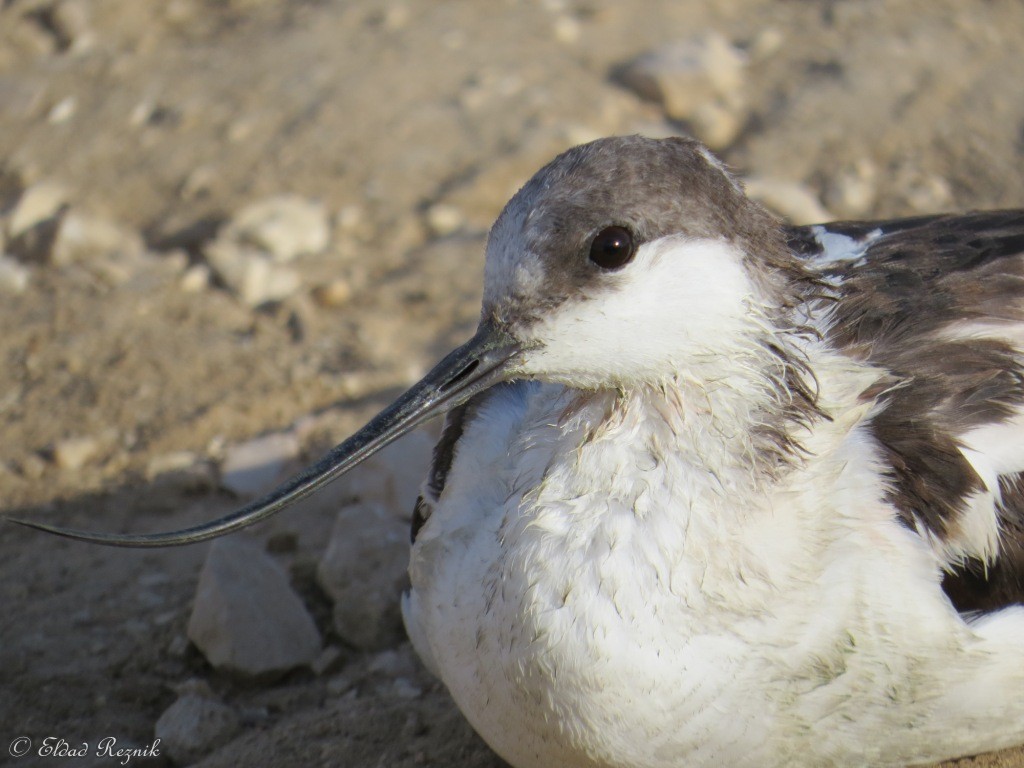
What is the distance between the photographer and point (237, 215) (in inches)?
211

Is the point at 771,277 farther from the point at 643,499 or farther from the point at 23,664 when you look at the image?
the point at 23,664

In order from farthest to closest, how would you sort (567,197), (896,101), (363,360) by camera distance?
(896,101), (363,360), (567,197)

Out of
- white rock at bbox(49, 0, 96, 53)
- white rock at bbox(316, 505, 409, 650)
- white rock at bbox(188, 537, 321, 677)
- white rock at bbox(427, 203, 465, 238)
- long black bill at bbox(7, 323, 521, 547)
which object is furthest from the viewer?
white rock at bbox(49, 0, 96, 53)

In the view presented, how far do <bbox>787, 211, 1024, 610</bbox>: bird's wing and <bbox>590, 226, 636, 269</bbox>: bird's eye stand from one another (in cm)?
55

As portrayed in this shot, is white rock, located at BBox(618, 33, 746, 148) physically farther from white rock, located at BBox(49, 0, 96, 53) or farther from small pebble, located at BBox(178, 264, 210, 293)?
white rock, located at BBox(49, 0, 96, 53)

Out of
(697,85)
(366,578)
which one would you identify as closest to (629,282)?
(366,578)

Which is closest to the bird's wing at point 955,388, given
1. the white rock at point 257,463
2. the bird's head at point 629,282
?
the bird's head at point 629,282

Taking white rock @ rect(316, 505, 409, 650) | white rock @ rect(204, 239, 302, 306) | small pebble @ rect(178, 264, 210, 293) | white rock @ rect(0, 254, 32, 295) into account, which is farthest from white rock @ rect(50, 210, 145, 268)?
white rock @ rect(316, 505, 409, 650)

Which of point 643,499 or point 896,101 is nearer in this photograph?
point 643,499

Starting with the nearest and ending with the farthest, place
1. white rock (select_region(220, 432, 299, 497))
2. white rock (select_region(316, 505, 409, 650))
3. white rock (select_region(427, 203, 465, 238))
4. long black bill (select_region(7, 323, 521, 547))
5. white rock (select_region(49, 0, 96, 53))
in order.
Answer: long black bill (select_region(7, 323, 521, 547)) → white rock (select_region(316, 505, 409, 650)) → white rock (select_region(220, 432, 299, 497)) → white rock (select_region(427, 203, 465, 238)) → white rock (select_region(49, 0, 96, 53))

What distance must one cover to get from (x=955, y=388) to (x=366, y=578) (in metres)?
1.78

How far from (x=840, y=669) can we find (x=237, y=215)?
3.60 metres

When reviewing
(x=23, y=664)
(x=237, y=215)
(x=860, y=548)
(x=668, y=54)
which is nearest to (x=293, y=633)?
(x=23, y=664)

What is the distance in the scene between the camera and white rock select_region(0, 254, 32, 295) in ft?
16.9
